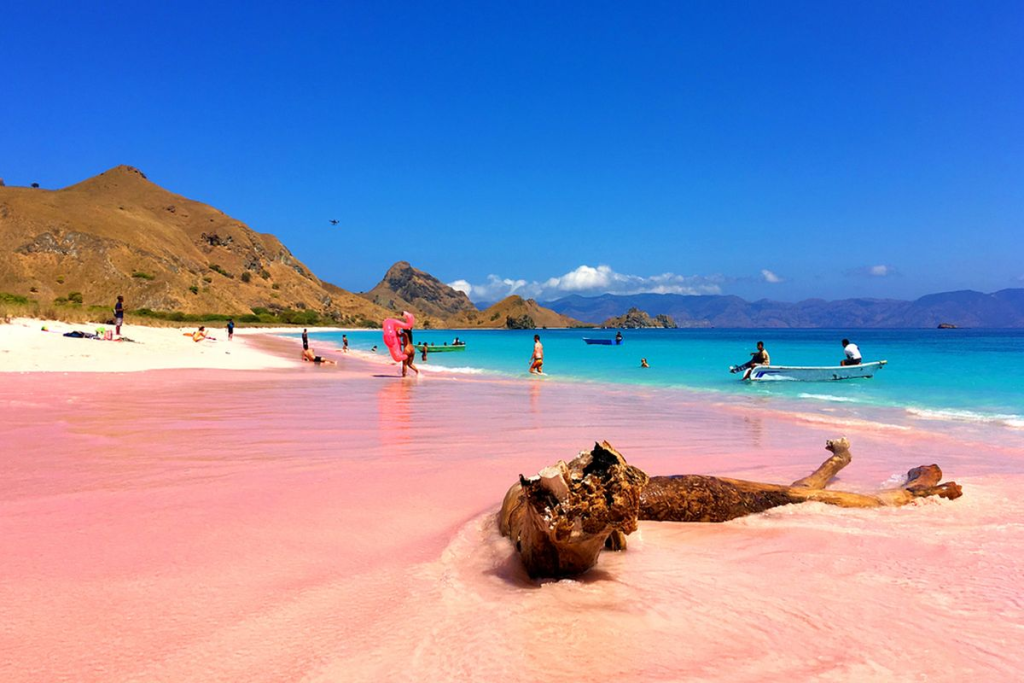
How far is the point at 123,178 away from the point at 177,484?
580ft

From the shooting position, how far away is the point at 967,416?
13.0 metres

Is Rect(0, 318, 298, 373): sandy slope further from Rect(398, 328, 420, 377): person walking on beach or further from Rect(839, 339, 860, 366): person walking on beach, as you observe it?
Rect(839, 339, 860, 366): person walking on beach

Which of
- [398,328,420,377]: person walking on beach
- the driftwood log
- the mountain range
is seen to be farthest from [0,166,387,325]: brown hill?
the driftwood log

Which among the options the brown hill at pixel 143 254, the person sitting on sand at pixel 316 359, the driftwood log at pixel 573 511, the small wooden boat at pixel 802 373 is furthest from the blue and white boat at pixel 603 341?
the driftwood log at pixel 573 511

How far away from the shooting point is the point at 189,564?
3465 mm

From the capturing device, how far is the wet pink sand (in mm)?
2523

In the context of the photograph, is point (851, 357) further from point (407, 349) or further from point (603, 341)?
point (603, 341)

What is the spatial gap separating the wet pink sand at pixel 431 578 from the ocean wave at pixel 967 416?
19.2 feet

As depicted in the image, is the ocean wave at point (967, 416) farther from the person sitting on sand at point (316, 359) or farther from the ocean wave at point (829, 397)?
the person sitting on sand at point (316, 359)

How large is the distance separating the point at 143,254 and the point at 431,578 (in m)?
106

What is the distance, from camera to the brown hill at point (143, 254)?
79688 mm

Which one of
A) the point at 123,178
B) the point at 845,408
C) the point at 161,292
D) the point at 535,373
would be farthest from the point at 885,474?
the point at 123,178

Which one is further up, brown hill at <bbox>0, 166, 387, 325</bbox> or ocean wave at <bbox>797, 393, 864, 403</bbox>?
brown hill at <bbox>0, 166, 387, 325</bbox>

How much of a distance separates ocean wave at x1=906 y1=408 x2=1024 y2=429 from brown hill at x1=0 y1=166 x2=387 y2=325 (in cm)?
7405
